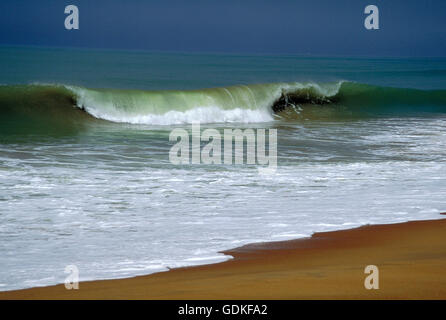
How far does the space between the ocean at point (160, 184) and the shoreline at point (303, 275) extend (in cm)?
20

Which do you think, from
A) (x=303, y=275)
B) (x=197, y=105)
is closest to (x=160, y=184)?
(x=303, y=275)

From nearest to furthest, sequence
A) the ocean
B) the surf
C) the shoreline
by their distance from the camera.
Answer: the shoreline
the ocean
the surf

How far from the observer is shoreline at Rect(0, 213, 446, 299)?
3.39 metres

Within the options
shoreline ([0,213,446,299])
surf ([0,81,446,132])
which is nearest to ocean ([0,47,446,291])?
surf ([0,81,446,132])

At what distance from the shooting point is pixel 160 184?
7.34 meters

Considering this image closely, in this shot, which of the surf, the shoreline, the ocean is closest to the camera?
the shoreline

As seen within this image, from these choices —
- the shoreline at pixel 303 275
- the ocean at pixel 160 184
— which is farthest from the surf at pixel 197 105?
the shoreline at pixel 303 275

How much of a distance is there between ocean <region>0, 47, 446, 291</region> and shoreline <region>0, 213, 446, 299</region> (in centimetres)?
20

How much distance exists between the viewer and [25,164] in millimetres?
8656

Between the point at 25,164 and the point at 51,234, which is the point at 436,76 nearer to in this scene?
the point at 25,164

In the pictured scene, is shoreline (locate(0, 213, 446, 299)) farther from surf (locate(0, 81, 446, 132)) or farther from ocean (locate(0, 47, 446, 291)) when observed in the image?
surf (locate(0, 81, 446, 132))

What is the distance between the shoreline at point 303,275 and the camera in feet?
11.1

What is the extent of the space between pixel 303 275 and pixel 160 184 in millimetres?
3772

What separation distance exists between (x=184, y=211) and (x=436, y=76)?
3288 centimetres
